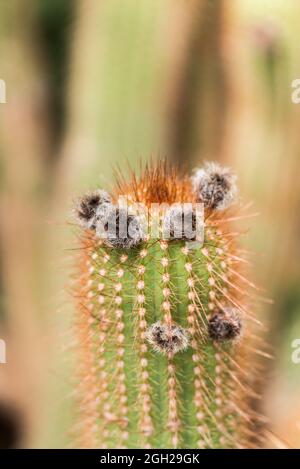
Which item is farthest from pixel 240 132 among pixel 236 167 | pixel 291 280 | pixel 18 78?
pixel 18 78

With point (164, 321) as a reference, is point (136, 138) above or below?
above

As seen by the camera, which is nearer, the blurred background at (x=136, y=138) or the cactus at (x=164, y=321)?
the cactus at (x=164, y=321)

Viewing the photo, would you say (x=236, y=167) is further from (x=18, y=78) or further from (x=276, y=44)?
(x=18, y=78)

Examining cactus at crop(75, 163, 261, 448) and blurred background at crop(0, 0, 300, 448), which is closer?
cactus at crop(75, 163, 261, 448)

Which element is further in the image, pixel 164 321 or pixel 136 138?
pixel 136 138
